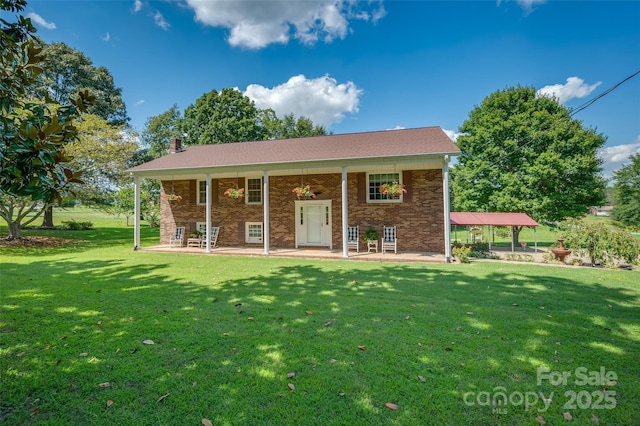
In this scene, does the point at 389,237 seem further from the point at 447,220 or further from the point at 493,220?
the point at 493,220

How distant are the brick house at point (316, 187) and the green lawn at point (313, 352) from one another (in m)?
5.19

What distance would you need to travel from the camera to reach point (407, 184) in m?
12.1

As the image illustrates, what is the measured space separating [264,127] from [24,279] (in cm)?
3166

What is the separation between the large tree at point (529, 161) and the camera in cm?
1653

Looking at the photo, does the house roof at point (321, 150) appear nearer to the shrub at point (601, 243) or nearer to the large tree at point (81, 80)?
the shrub at point (601, 243)

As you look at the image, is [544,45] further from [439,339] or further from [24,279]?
[24,279]

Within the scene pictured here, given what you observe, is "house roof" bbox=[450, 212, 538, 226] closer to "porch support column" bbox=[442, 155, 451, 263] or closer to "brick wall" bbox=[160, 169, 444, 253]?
"brick wall" bbox=[160, 169, 444, 253]

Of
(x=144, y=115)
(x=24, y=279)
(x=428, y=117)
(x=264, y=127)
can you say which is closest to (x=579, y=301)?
(x=24, y=279)

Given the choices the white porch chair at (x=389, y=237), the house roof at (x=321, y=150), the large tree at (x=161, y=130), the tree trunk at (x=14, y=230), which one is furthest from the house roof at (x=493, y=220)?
the large tree at (x=161, y=130)

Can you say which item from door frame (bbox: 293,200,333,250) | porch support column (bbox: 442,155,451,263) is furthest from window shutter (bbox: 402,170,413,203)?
door frame (bbox: 293,200,333,250)

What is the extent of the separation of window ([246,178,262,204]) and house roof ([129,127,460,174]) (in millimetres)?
1396

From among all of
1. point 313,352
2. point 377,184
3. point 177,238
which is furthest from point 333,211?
point 313,352

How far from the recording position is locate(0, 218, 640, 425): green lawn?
2.41 meters

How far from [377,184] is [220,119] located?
23.2m
